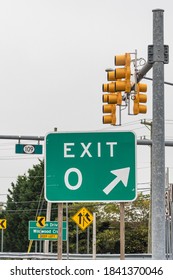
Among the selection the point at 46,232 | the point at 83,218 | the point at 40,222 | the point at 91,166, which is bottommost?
the point at 46,232

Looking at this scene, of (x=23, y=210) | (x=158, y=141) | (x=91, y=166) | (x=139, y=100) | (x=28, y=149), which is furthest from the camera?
(x=23, y=210)

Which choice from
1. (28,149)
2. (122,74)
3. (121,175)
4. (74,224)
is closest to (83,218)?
(28,149)

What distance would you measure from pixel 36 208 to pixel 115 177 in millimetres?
97480

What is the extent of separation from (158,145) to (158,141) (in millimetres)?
58

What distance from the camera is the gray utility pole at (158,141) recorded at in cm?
1493

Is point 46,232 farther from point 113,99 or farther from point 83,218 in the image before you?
point 113,99

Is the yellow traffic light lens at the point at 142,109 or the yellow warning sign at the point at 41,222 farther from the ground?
the yellow traffic light lens at the point at 142,109

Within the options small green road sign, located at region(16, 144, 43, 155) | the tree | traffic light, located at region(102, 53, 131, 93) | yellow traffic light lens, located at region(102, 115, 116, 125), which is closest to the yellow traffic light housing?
yellow traffic light lens, located at region(102, 115, 116, 125)

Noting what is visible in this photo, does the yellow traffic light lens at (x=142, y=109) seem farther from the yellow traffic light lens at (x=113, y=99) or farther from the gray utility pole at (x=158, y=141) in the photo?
the gray utility pole at (x=158, y=141)

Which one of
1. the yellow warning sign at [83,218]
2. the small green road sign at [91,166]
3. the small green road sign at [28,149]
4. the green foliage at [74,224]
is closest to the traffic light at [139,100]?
the small green road sign at [91,166]

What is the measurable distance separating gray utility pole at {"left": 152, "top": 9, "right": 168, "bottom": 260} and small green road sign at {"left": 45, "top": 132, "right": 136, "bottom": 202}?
2112 mm

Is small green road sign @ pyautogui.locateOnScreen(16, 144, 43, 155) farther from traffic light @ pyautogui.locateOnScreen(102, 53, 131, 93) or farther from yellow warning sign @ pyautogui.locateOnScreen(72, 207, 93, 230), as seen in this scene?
traffic light @ pyautogui.locateOnScreen(102, 53, 131, 93)

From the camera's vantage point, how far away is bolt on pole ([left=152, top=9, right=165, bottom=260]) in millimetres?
14922

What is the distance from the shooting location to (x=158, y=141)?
1558cm
